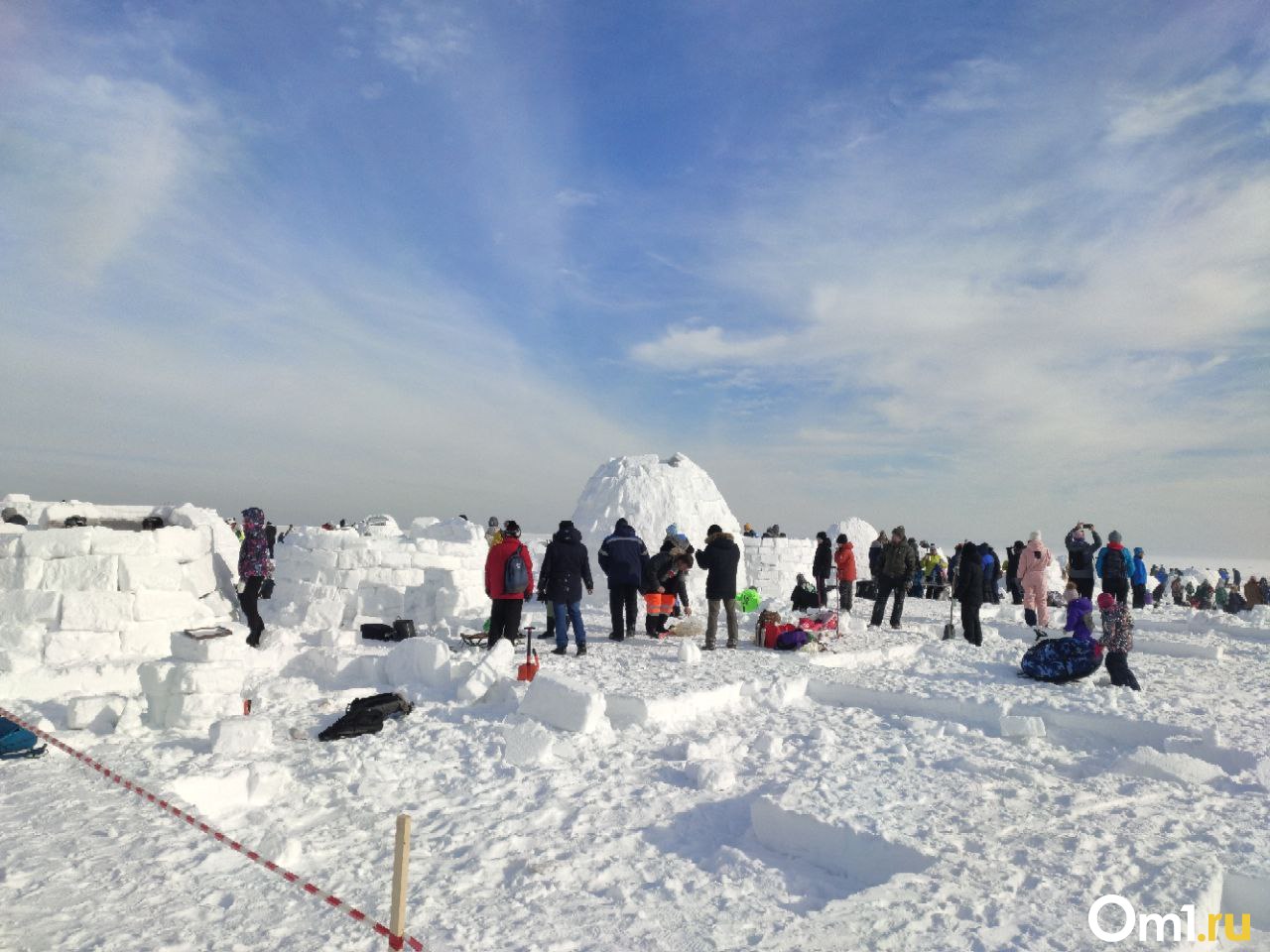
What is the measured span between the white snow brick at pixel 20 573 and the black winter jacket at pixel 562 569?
216 inches

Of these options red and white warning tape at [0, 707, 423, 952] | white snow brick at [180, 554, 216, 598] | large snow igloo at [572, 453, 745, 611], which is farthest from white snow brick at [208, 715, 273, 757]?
large snow igloo at [572, 453, 745, 611]

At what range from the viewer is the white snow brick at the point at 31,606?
26.4 ft

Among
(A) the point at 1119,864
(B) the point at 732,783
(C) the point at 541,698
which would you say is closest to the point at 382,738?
(C) the point at 541,698

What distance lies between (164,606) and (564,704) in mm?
5961

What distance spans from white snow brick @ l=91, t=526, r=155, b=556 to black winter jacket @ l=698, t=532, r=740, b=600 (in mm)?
6681

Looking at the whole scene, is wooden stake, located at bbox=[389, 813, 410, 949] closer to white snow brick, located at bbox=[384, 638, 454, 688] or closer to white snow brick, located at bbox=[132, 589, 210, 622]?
white snow brick, located at bbox=[384, 638, 454, 688]

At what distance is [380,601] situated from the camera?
11148mm

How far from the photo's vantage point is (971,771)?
5.03 metres

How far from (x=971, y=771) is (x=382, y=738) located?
13.8 ft

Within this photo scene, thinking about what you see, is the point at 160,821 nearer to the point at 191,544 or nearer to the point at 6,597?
the point at 6,597

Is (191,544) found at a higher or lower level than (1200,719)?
higher

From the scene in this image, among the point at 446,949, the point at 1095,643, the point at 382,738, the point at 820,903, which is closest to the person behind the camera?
the point at 446,949

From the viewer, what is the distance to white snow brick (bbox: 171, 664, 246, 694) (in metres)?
5.97

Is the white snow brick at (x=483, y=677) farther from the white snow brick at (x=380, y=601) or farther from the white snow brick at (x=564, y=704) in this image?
the white snow brick at (x=380, y=601)
